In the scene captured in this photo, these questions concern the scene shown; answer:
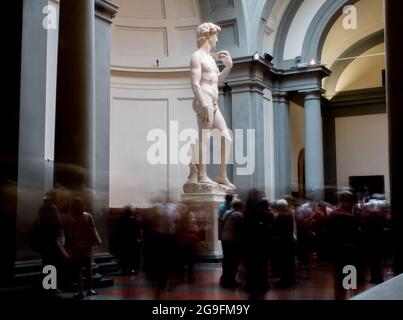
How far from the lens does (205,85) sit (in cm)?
665

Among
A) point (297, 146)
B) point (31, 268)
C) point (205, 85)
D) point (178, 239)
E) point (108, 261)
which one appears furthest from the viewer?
point (297, 146)

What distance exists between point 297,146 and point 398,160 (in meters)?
9.62

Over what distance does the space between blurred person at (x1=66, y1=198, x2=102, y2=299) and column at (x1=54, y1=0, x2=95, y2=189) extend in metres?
0.34

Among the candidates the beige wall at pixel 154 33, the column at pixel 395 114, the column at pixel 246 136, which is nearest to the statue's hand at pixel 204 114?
the column at pixel 395 114

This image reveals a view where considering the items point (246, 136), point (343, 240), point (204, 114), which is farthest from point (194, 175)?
point (246, 136)

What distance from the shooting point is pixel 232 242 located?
14.0ft

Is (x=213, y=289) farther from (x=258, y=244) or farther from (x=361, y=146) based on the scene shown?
(x=361, y=146)

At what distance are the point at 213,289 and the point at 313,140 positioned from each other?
768 cm

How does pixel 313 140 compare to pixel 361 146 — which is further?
pixel 361 146

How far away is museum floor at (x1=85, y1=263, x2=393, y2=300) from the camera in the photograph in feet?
10.6

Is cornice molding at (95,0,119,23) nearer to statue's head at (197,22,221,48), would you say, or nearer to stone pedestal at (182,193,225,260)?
statue's head at (197,22,221,48)

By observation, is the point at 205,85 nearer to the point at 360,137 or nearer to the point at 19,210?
the point at 19,210

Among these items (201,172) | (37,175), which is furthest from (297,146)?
(37,175)

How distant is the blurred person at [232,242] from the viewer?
4.14 m
